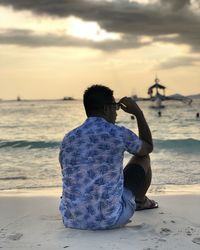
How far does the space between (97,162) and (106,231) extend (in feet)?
2.20

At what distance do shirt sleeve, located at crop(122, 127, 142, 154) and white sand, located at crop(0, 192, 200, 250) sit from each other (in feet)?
2.47

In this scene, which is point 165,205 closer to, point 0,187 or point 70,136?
point 70,136

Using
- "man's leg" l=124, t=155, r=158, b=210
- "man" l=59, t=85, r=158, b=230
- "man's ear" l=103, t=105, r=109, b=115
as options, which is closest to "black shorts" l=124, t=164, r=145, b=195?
"man's leg" l=124, t=155, r=158, b=210

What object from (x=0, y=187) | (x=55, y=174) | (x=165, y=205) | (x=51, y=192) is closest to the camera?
(x=165, y=205)

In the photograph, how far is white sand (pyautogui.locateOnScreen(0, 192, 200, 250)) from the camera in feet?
13.5

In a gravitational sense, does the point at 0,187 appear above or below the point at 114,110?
below

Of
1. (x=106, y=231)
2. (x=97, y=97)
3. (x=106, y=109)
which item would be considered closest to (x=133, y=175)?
(x=106, y=231)

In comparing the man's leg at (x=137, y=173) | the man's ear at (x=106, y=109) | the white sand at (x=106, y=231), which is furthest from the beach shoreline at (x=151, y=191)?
the man's ear at (x=106, y=109)

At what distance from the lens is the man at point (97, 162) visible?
426 cm

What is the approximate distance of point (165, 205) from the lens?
571cm

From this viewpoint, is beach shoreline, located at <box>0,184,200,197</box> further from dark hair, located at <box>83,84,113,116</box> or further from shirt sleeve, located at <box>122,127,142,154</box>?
dark hair, located at <box>83,84,113,116</box>

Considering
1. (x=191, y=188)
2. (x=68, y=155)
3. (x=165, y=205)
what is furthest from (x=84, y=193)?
(x=191, y=188)

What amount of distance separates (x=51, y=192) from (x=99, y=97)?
10.7 ft

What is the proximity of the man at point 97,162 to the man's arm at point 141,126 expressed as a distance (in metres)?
0.02
